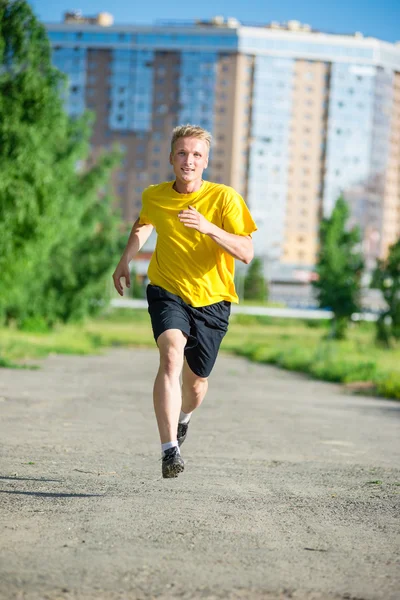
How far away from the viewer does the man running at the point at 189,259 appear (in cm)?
625

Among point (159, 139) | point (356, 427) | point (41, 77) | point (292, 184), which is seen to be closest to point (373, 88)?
point (292, 184)

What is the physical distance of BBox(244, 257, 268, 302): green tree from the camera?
11894 centimetres

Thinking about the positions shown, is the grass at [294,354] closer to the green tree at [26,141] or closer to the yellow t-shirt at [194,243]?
the green tree at [26,141]

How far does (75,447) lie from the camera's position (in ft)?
26.8

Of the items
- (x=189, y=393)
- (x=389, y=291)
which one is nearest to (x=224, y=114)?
(x=389, y=291)

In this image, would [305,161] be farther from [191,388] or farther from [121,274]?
[121,274]

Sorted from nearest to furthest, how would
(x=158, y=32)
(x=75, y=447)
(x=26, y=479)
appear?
(x=26, y=479) < (x=75, y=447) < (x=158, y=32)

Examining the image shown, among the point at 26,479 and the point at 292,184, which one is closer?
the point at 26,479

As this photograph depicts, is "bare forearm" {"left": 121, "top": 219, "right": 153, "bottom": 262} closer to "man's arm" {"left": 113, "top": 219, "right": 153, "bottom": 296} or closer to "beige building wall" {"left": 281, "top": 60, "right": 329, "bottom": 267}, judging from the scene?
"man's arm" {"left": 113, "top": 219, "right": 153, "bottom": 296}

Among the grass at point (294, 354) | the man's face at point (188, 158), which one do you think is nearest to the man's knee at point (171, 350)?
the man's face at point (188, 158)

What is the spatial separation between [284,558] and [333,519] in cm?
108

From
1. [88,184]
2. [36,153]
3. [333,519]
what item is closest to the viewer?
[333,519]

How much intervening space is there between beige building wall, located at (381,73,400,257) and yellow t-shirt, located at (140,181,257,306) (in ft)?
455

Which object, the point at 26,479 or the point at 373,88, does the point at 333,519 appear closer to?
the point at 26,479
